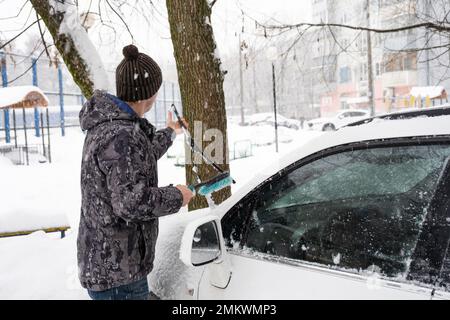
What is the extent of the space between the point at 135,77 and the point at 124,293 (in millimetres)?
1035

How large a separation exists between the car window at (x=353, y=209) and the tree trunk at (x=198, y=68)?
2.40 metres

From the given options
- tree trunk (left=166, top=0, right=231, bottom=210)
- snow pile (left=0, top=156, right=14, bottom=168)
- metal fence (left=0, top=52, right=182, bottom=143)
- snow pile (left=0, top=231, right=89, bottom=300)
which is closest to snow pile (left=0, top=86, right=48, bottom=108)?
metal fence (left=0, top=52, right=182, bottom=143)

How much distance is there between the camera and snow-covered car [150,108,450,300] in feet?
4.67

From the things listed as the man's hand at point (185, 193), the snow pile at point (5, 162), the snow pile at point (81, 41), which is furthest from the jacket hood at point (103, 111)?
the snow pile at point (5, 162)

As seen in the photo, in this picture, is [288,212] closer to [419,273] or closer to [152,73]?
[419,273]

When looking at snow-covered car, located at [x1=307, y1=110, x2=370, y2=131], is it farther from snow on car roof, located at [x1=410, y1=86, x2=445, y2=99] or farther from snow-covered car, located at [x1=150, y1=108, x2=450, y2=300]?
snow-covered car, located at [x1=150, y1=108, x2=450, y2=300]

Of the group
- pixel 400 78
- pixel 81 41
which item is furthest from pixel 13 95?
pixel 400 78

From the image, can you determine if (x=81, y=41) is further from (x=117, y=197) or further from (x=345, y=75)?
(x=345, y=75)

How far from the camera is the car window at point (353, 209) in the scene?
1.48m

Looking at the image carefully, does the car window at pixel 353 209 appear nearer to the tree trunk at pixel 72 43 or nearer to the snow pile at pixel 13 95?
the tree trunk at pixel 72 43

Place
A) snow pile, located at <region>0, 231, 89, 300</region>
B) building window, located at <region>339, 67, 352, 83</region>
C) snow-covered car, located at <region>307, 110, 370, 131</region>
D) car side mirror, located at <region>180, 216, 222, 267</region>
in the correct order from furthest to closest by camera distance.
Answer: building window, located at <region>339, 67, 352, 83</region>
snow-covered car, located at <region>307, 110, 370, 131</region>
snow pile, located at <region>0, 231, 89, 300</region>
car side mirror, located at <region>180, 216, 222, 267</region>

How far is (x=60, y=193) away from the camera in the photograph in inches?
424
